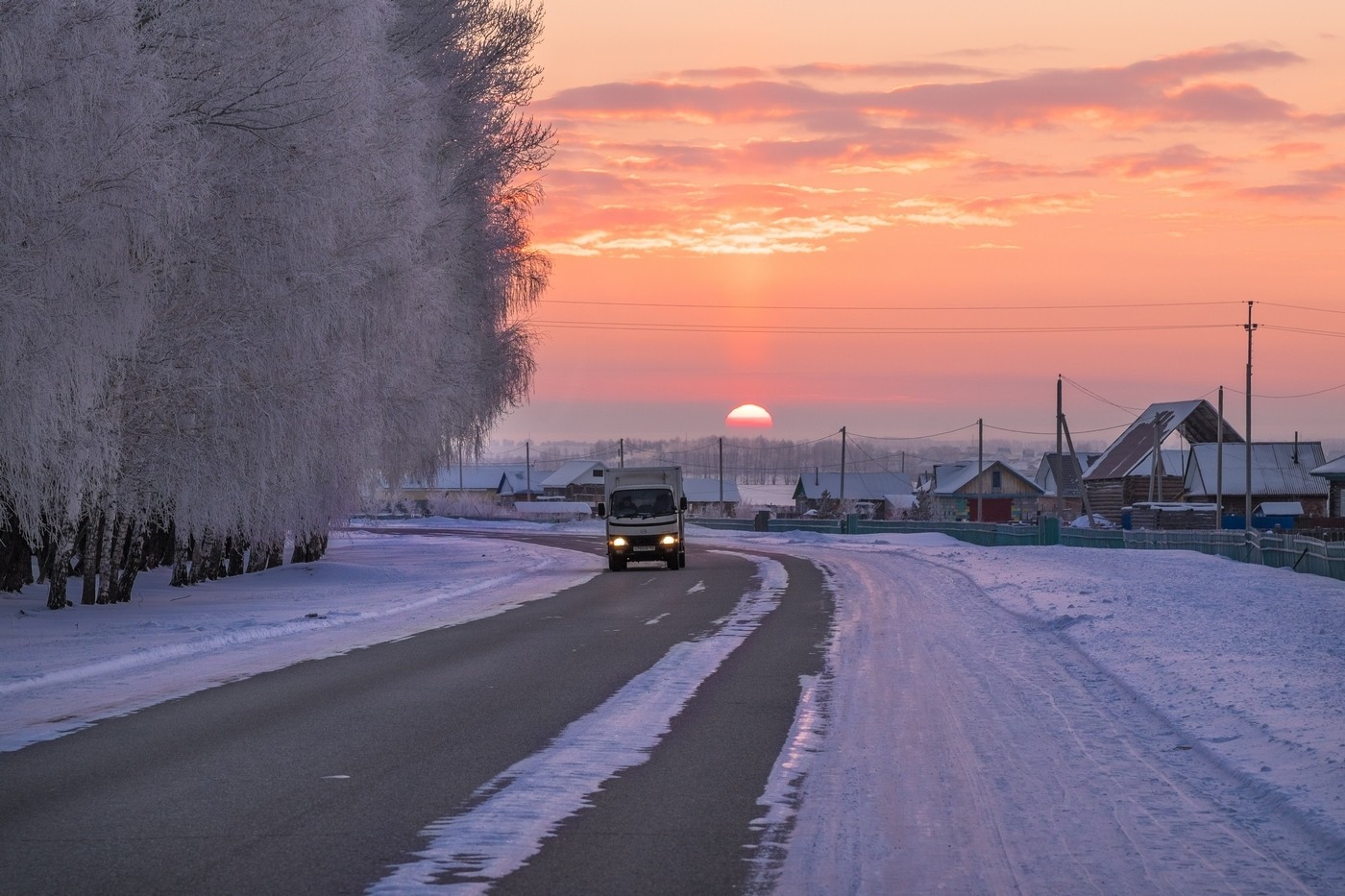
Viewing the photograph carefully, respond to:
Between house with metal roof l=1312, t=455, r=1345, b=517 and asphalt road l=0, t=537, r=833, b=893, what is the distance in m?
48.8

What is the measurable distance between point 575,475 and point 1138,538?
402 ft

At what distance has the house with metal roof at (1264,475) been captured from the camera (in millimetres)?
76188

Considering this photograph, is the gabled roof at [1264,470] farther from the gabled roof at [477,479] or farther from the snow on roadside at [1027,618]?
the gabled roof at [477,479]

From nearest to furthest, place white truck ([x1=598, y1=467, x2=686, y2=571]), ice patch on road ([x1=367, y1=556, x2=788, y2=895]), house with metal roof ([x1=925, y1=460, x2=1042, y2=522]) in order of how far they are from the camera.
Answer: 1. ice patch on road ([x1=367, y1=556, x2=788, y2=895])
2. white truck ([x1=598, y1=467, x2=686, y2=571])
3. house with metal roof ([x1=925, y1=460, x2=1042, y2=522])

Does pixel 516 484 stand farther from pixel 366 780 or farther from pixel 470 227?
pixel 366 780

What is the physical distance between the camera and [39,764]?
28.7 feet

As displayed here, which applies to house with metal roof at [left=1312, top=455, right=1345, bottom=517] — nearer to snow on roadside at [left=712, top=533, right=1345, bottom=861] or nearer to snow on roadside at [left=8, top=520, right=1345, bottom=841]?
snow on roadside at [left=8, top=520, right=1345, bottom=841]

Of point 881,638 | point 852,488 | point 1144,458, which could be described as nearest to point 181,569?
point 881,638

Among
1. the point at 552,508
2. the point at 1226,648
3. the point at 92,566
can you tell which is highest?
the point at 92,566

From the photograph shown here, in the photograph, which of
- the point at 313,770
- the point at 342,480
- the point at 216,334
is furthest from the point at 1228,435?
the point at 313,770

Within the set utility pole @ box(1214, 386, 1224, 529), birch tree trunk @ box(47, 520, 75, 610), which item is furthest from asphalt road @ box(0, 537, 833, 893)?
utility pole @ box(1214, 386, 1224, 529)

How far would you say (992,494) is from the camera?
117062 mm

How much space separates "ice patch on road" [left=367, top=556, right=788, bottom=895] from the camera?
6105mm

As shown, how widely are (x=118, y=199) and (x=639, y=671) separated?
8.43m
